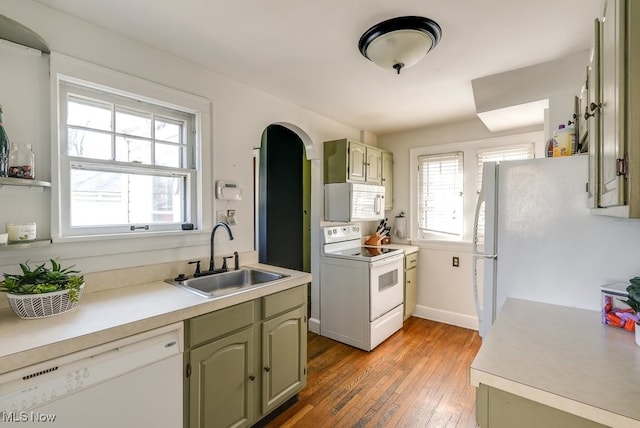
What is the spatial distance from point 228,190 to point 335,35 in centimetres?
127

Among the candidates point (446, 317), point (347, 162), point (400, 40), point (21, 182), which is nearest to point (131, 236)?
point (21, 182)

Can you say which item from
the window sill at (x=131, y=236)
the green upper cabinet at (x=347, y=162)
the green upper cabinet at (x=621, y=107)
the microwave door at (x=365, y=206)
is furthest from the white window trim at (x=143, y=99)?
the green upper cabinet at (x=621, y=107)

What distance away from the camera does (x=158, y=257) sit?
6.11ft

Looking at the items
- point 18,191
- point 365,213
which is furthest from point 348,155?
point 18,191

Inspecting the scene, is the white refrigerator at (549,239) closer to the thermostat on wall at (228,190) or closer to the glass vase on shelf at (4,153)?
the thermostat on wall at (228,190)

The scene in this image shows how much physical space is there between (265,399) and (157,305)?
2.94 ft

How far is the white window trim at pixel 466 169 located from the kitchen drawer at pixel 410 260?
0.68 feet

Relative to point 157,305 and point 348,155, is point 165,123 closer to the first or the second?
point 157,305

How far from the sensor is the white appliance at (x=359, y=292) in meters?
2.78

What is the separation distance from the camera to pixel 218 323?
152 centimetres

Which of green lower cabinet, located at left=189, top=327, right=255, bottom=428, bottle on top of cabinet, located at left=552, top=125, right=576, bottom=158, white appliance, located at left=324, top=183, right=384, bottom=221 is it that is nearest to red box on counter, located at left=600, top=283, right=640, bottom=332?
bottle on top of cabinet, located at left=552, top=125, right=576, bottom=158

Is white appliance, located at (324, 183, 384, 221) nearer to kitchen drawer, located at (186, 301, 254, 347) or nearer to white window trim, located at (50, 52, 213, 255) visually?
white window trim, located at (50, 52, 213, 255)

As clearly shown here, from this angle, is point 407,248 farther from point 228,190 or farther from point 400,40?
point 400,40
